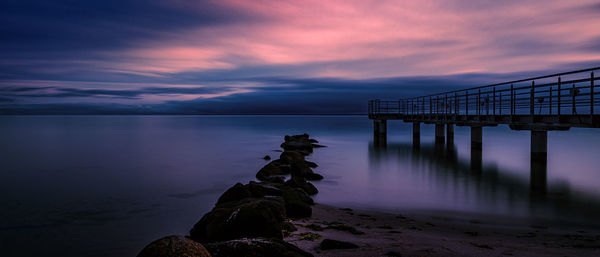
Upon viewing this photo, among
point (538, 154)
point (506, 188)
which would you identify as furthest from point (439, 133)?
point (506, 188)

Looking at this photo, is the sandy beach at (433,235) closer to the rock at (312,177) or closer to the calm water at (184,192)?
the calm water at (184,192)

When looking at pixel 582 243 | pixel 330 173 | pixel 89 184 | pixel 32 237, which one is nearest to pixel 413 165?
pixel 330 173

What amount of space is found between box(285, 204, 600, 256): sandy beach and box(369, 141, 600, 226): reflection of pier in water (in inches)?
85.8

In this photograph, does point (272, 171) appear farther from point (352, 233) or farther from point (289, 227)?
point (289, 227)

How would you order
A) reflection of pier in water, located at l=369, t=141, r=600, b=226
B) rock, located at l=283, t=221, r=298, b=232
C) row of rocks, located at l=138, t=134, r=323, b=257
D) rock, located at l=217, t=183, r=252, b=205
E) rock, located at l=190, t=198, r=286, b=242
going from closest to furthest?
row of rocks, located at l=138, t=134, r=323, b=257 → rock, located at l=190, t=198, r=286, b=242 → rock, located at l=283, t=221, r=298, b=232 → rock, located at l=217, t=183, r=252, b=205 → reflection of pier in water, located at l=369, t=141, r=600, b=226

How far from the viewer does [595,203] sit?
12.0 meters

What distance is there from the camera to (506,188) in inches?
573

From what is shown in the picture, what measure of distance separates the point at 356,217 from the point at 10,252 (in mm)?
7555

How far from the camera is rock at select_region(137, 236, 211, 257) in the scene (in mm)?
4246

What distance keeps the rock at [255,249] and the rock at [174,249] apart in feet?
1.27

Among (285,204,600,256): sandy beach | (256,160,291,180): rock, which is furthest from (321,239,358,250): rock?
(256,160,291,180): rock

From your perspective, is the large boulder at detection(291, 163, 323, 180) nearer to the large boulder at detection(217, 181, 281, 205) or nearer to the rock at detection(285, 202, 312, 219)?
the large boulder at detection(217, 181, 281, 205)

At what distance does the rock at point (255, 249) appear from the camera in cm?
468

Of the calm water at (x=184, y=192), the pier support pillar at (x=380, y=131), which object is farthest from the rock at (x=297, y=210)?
the pier support pillar at (x=380, y=131)
